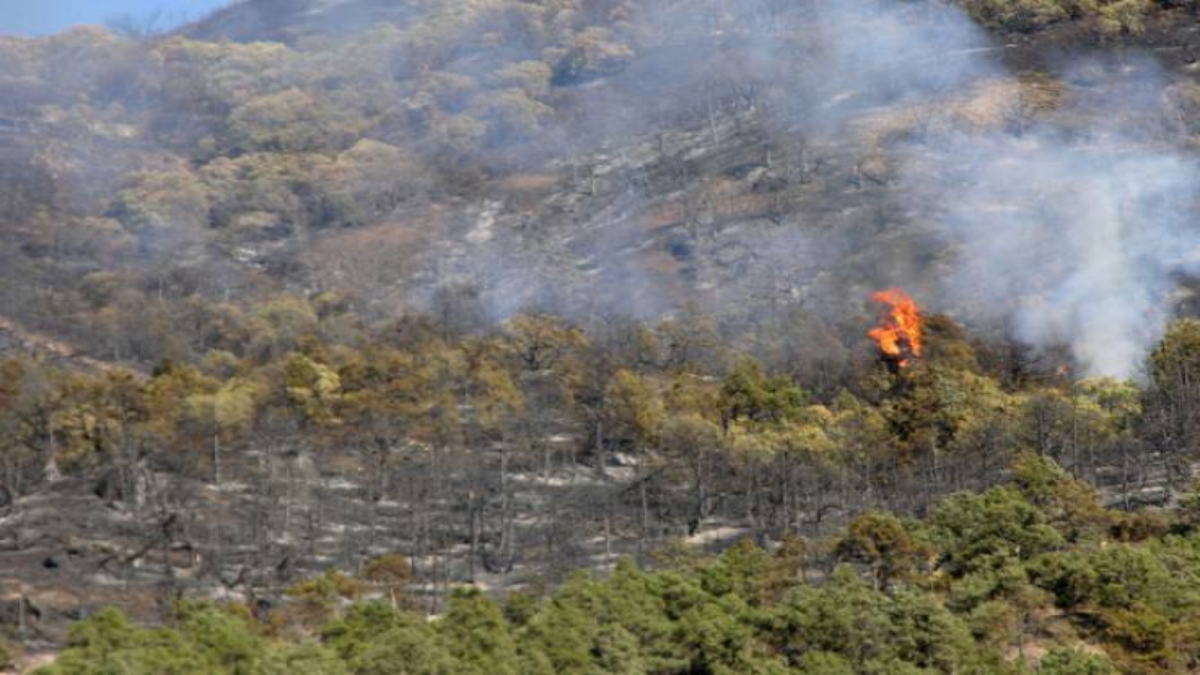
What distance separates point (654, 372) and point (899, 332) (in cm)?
1558

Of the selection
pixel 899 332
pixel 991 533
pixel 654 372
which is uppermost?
pixel 991 533

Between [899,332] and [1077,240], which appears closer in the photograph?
[899,332]

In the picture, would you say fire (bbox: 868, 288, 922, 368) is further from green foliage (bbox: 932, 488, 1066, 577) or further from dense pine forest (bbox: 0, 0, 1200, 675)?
green foliage (bbox: 932, 488, 1066, 577)

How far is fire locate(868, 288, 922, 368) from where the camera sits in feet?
386

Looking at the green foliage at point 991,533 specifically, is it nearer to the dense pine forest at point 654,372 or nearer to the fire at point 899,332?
the dense pine forest at point 654,372

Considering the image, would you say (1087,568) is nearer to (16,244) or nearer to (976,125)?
(976,125)

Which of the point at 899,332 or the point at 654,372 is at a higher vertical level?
the point at 899,332

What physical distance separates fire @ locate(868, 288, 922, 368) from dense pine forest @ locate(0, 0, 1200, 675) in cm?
54

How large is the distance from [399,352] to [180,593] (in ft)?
171

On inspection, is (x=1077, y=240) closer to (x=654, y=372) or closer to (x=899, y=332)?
(x=899, y=332)

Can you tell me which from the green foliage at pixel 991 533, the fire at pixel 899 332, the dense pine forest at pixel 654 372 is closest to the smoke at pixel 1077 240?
→ the dense pine forest at pixel 654 372

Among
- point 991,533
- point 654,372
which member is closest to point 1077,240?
point 654,372

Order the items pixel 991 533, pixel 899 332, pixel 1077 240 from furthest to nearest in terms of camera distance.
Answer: pixel 1077 240 → pixel 899 332 → pixel 991 533

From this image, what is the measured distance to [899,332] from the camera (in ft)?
391
